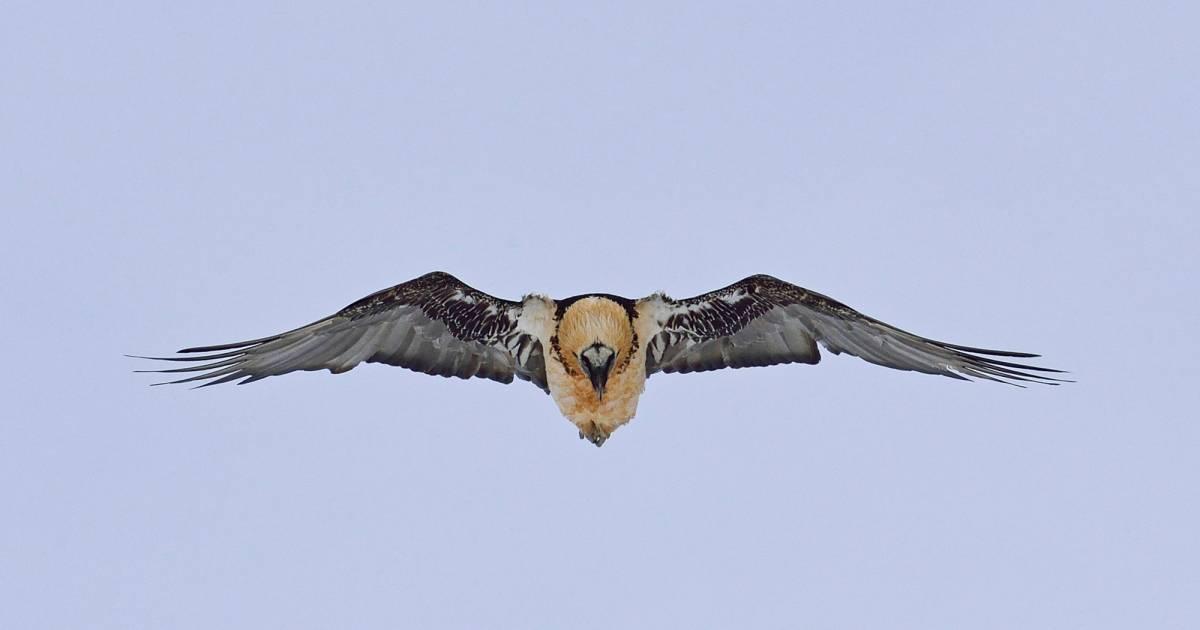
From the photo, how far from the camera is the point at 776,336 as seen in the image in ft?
50.9

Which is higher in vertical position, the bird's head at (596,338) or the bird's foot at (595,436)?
the bird's head at (596,338)

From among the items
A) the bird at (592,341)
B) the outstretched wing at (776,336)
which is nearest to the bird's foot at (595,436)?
the bird at (592,341)

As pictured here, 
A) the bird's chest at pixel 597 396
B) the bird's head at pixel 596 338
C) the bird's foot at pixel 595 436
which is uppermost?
the bird's head at pixel 596 338

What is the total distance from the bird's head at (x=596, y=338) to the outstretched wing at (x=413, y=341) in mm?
890

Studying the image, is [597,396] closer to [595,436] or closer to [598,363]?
[598,363]

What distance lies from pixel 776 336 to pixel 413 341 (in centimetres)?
486

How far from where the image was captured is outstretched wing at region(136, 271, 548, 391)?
14.2 meters

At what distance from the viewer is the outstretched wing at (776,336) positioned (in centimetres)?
1483

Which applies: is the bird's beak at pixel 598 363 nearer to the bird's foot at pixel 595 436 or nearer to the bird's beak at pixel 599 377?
the bird's beak at pixel 599 377

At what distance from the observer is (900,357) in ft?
49.2

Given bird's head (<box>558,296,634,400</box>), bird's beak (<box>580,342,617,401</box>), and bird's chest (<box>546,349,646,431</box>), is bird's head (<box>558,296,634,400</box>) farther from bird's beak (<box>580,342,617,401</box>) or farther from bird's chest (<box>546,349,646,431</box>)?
bird's chest (<box>546,349,646,431</box>)

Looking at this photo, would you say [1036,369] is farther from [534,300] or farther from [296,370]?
[296,370]

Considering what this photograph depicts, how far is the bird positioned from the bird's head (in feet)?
0.05

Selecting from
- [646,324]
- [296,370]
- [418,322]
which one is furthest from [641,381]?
[296,370]
